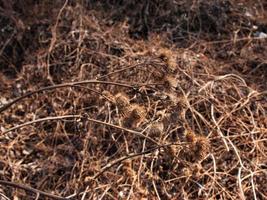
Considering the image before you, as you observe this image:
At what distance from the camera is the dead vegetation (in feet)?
9.45

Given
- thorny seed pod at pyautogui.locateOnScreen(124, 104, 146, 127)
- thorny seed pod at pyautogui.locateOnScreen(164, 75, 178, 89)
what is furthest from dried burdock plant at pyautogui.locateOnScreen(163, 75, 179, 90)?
thorny seed pod at pyautogui.locateOnScreen(124, 104, 146, 127)

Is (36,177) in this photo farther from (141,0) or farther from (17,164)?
(141,0)

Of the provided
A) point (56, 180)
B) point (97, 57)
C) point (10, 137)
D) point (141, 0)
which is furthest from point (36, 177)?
point (141, 0)

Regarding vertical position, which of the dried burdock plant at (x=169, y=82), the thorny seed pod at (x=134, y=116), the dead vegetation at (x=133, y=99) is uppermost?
the dried burdock plant at (x=169, y=82)

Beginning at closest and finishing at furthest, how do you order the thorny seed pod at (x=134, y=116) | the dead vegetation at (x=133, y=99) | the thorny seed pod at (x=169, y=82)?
the thorny seed pod at (x=134, y=116) → the thorny seed pod at (x=169, y=82) → the dead vegetation at (x=133, y=99)

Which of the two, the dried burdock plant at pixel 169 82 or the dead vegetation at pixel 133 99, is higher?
the dried burdock plant at pixel 169 82

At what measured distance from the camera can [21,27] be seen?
12.7 ft

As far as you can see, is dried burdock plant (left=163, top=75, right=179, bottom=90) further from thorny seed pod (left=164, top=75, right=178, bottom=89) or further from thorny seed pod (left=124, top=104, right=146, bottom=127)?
thorny seed pod (left=124, top=104, right=146, bottom=127)

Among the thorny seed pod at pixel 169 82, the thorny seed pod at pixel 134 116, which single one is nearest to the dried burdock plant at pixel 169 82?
the thorny seed pod at pixel 169 82

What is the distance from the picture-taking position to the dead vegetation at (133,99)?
2.88 meters

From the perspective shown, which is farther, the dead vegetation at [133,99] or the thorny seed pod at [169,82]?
the dead vegetation at [133,99]

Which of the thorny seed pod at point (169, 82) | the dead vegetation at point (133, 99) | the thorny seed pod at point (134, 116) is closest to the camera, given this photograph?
the thorny seed pod at point (134, 116)

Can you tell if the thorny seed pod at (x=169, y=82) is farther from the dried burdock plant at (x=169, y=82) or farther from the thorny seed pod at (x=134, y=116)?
the thorny seed pod at (x=134, y=116)

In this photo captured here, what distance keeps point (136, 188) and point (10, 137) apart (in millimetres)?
847
